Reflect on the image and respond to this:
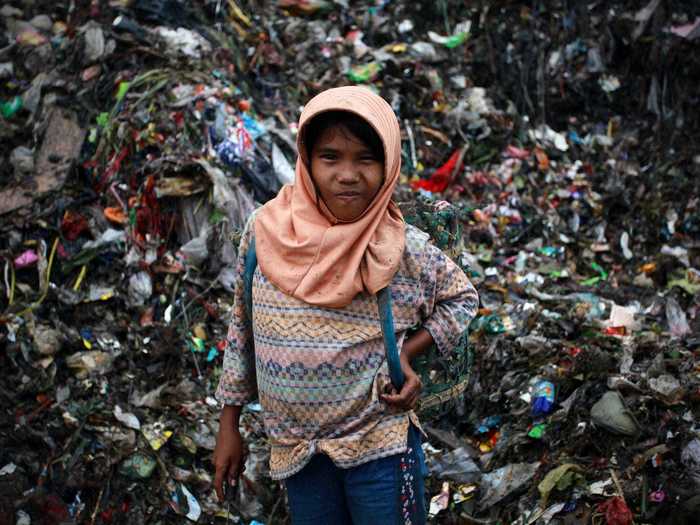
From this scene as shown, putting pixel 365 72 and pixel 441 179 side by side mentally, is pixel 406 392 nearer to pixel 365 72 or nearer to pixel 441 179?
pixel 441 179

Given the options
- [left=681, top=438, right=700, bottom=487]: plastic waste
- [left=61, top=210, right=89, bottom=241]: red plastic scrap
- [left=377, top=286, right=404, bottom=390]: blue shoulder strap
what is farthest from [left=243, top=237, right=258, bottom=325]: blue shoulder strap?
[left=61, top=210, right=89, bottom=241]: red plastic scrap

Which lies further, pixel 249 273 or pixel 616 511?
pixel 616 511

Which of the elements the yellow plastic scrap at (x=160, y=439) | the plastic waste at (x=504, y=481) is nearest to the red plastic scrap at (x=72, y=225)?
the yellow plastic scrap at (x=160, y=439)

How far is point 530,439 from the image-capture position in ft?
11.1

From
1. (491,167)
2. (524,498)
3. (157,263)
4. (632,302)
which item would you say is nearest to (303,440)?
(524,498)

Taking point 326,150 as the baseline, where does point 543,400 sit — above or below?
below

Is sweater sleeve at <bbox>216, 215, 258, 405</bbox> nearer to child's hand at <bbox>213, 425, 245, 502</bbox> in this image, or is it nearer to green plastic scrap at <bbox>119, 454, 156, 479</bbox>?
child's hand at <bbox>213, 425, 245, 502</bbox>

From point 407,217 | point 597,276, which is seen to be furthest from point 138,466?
point 597,276

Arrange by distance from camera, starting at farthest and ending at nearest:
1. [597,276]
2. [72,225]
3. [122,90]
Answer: [597,276] → [122,90] → [72,225]

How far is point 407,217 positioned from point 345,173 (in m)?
0.46

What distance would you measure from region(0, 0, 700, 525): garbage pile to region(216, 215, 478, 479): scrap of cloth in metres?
0.37

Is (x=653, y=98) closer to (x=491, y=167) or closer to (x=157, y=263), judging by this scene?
(x=491, y=167)

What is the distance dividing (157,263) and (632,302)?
2940mm

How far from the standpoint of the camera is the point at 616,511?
2.75 metres
